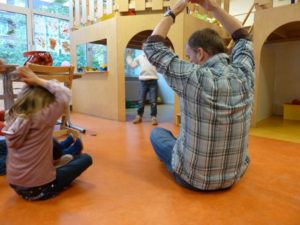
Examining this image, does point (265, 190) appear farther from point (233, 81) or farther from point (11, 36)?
point (11, 36)

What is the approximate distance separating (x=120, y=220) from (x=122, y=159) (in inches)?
37.8

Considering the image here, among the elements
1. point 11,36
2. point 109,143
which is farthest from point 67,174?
point 11,36

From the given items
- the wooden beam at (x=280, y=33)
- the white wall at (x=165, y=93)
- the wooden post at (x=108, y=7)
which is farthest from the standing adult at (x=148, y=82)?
the white wall at (x=165, y=93)

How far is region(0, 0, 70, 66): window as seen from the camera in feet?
15.4

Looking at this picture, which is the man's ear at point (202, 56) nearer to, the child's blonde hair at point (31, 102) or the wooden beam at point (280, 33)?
the child's blonde hair at point (31, 102)

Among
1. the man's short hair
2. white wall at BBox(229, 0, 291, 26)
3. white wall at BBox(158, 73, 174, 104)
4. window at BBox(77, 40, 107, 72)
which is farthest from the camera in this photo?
white wall at BBox(158, 73, 174, 104)

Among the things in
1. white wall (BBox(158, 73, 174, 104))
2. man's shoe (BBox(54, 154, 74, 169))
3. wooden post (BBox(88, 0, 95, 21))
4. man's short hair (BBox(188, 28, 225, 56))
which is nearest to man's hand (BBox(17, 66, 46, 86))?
man's shoe (BBox(54, 154, 74, 169))

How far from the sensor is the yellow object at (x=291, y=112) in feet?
14.3

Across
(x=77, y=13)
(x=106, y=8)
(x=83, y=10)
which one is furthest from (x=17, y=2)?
(x=106, y=8)

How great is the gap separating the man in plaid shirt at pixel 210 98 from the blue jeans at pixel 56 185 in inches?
25.4

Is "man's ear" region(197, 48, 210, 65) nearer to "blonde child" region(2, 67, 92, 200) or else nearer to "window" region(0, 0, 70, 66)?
"blonde child" region(2, 67, 92, 200)

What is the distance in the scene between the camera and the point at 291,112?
14.5 feet

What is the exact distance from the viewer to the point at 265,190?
5.25 feet

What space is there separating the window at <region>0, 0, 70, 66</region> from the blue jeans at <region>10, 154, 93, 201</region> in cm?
416
